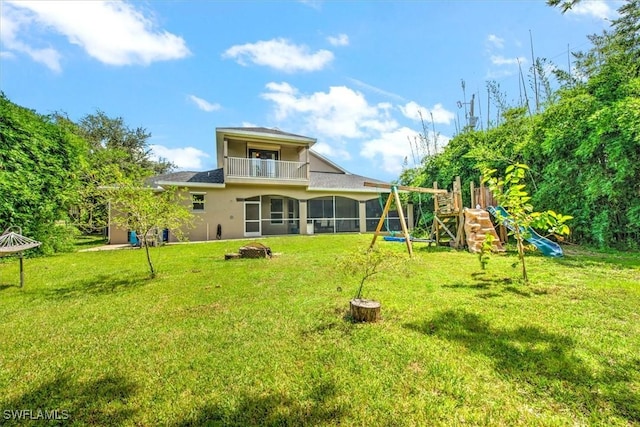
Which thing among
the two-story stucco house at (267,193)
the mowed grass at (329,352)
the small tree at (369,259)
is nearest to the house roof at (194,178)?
the two-story stucco house at (267,193)

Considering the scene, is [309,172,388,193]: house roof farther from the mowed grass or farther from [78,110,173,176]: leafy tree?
[78,110,173,176]: leafy tree

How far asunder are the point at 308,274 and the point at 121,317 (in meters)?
3.46

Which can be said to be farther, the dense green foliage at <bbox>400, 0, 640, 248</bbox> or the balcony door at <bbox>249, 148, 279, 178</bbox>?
the balcony door at <bbox>249, 148, 279, 178</bbox>

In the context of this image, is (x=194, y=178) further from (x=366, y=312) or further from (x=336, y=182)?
(x=366, y=312)

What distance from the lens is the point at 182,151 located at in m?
31.2

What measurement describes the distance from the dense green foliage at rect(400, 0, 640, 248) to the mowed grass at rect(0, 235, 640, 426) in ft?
12.2

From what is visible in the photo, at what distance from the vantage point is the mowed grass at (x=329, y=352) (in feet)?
7.16

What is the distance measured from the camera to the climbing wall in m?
9.02

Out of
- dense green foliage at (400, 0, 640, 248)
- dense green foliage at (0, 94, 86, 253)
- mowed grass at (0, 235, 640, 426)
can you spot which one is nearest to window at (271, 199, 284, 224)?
dense green foliage at (0, 94, 86, 253)

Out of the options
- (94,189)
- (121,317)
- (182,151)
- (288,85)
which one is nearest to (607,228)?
(121,317)

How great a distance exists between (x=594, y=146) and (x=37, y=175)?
1759cm

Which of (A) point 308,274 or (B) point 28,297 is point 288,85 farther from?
(B) point 28,297

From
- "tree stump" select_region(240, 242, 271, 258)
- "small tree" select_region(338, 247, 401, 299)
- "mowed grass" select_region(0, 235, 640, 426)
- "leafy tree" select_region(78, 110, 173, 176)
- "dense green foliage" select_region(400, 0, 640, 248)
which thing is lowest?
"mowed grass" select_region(0, 235, 640, 426)

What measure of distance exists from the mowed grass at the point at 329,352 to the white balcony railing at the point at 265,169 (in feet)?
35.2
